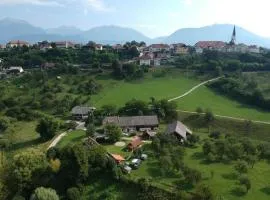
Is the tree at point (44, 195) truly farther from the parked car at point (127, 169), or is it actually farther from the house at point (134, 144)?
the house at point (134, 144)

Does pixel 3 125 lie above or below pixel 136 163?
below

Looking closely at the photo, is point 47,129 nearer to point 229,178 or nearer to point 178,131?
point 178,131

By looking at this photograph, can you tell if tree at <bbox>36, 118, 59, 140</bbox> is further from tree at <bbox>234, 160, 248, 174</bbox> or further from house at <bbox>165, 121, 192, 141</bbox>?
tree at <bbox>234, 160, 248, 174</bbox>

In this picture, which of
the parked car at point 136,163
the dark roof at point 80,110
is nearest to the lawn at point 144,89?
the dark roof at point 80,110

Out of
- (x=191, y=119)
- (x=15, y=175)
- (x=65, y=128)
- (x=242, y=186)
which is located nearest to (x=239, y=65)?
(x=191, y=119)

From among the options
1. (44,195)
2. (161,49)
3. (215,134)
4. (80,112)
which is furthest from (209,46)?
(44,195)

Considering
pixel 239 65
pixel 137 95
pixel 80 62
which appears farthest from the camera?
pixel 80 62

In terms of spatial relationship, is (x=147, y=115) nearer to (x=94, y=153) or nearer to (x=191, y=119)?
(x=191, y=119)
